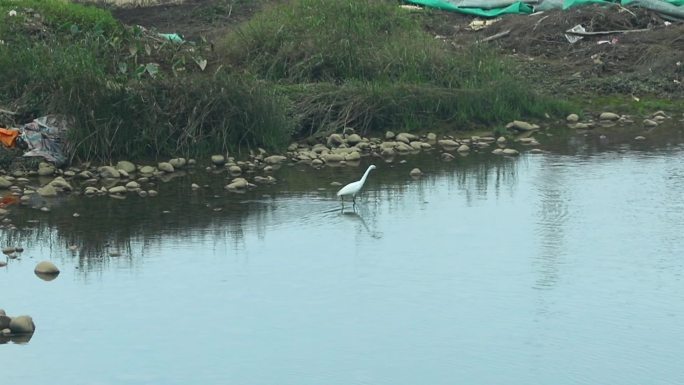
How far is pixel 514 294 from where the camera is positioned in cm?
980

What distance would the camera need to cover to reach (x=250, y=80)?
49.0 feet

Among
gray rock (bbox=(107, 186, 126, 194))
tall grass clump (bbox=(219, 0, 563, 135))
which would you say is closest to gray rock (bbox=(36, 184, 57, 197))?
gray rock (bbox=(107, 186, 126, 194))

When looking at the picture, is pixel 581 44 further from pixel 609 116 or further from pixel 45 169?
pixel 45 169

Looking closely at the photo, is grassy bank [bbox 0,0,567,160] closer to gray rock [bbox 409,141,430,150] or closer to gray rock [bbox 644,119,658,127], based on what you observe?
gray rock [bbox 409,141,430,150]

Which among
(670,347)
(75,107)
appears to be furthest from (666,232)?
(75,107)

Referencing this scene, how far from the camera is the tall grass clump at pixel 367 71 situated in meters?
15.5

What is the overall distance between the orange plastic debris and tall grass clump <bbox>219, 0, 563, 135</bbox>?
310 cm

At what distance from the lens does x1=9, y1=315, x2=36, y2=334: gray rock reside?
8.94 metres

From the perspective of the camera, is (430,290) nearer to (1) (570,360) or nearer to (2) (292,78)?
(1) (570,360)

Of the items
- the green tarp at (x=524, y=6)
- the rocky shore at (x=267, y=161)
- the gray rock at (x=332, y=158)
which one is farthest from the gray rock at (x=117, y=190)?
the green tarp at (x=524, y=6)

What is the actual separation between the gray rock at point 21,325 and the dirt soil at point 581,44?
9.66 metres

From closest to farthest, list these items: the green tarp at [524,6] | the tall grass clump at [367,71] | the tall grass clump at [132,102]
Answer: the tall grass clump at [132,102], the tall grass clump at [367,71], the green tarp at [524,6]

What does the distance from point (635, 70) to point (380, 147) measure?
4.60 metres

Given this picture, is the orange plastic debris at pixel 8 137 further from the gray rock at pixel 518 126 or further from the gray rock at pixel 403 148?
the gray rock at pixel 518 126
